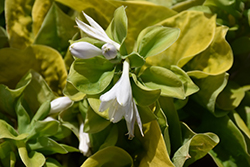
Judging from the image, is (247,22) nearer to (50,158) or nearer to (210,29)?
(210,29)

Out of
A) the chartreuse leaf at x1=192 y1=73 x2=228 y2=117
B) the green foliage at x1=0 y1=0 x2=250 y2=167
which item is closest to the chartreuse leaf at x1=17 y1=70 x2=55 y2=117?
the green foliage at x1=0 y1=0 x2=250 y2=167

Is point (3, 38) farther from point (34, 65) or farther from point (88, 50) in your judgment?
point (88, 50)

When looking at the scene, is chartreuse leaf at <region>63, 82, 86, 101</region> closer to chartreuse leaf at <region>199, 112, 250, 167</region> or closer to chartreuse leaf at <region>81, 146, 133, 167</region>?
chartreuse leaf at <region>81, 146, 133, 167</region>

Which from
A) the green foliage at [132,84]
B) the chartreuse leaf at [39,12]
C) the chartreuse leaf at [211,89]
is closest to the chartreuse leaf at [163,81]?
the green foliage at [132,84]

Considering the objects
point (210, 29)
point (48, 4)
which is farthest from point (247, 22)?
point (48, 4)

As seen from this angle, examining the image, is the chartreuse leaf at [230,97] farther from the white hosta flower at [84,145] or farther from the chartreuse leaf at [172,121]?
the white hosta flower at [84,145]
